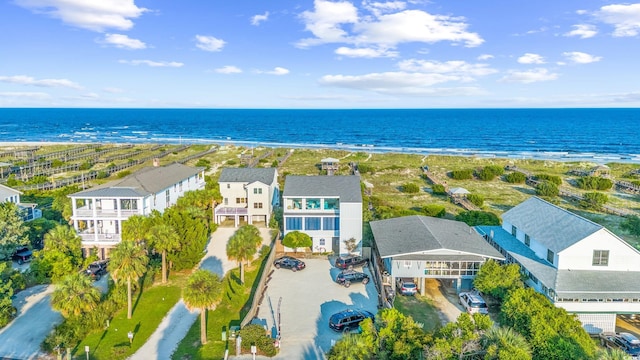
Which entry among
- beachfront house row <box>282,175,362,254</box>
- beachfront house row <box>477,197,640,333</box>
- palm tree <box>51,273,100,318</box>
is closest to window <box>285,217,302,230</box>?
beachfront house row <box>282,175,362,254</box>

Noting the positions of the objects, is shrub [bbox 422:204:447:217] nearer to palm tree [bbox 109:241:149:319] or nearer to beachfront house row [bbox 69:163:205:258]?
beachfront house row [bbox 69:163:205:258]

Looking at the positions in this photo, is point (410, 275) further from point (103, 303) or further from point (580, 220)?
point (103, 303)

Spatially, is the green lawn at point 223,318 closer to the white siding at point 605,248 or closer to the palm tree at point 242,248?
the palm tree at point 242,248

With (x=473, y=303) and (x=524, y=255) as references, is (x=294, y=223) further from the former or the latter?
(x=524, y=255)

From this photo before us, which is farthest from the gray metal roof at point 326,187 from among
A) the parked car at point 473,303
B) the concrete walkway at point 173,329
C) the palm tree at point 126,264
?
the palm tree at point 126,264

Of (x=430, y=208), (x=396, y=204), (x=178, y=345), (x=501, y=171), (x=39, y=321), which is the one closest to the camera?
(x=178, y=345)

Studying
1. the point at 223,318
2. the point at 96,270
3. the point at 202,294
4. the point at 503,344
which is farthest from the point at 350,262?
the point at 96,270

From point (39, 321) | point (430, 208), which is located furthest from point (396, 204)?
point (39, 321)
